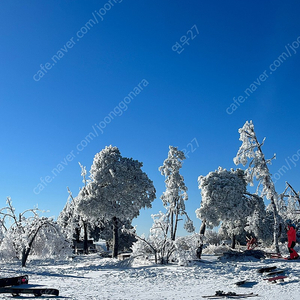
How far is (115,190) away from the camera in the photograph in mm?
28594

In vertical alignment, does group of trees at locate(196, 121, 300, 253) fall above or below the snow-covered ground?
above

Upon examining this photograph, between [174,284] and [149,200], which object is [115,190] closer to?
[149,200]

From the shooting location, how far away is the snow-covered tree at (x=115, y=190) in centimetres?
2858

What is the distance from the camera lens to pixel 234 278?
15.5m

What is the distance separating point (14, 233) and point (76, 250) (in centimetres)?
1384

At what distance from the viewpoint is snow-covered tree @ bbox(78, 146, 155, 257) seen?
93.8 ft

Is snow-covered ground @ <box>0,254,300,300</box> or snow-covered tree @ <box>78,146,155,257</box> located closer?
snow-covered ground @ <box>0,254,300,300</box>

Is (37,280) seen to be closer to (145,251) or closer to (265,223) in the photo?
(145,251)

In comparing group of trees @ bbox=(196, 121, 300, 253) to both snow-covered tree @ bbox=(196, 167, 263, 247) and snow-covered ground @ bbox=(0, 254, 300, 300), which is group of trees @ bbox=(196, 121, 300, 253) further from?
snow-covered ground @ bbox=(0, 254, 300, 300)

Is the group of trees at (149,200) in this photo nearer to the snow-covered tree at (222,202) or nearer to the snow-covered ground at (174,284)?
the snow-covered tree at (222,202)

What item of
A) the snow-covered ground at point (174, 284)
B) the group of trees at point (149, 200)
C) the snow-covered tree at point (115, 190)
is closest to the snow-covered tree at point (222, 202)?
the group of trees at point (149, 200)

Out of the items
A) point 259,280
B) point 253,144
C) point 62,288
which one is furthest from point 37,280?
point 253,144

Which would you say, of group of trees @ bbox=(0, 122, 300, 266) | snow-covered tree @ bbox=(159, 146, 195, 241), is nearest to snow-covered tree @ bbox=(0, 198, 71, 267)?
group of trees @ bbox=(0, 122, 300, 266)

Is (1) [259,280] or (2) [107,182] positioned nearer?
(1) [259,280]
